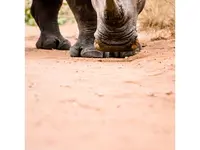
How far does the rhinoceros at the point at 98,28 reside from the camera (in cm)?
217

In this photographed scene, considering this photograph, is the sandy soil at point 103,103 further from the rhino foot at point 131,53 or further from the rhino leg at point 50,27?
the rhino leg at point 50,27

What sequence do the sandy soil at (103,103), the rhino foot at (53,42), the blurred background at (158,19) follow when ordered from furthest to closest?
the rhino foot at (53,42), the blurred background at (158,19), the sandy soil at (103,103)

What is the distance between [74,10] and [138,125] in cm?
57

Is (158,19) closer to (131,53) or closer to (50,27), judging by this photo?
(131,53)

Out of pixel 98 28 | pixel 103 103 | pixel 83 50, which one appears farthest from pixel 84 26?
pixel 103 103

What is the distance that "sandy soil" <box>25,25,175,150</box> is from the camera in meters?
2.16

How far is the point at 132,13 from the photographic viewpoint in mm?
2209

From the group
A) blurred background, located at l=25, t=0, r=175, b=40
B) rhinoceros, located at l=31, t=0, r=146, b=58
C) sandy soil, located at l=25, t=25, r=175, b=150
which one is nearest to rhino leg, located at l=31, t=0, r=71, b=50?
rhinoceros, located at l=31, t=0, r=146, b=58

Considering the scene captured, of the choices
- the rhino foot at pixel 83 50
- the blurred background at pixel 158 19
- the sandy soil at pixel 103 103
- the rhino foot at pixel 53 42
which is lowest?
the sandy soil at pixel 103 103

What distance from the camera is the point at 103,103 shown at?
2.20m

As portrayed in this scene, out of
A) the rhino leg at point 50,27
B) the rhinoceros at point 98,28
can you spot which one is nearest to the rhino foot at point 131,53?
the rhinoceros at point 98,28

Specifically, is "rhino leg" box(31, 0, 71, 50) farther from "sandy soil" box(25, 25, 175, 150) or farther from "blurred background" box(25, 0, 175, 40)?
"blurred background" box(25, 0, 175, 40)
